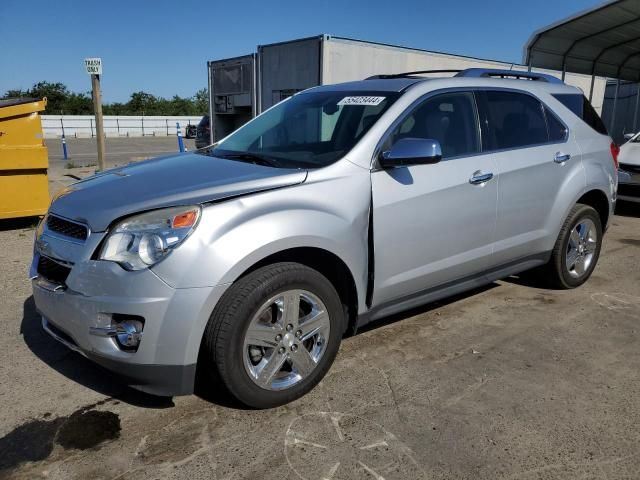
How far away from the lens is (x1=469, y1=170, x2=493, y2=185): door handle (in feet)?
12.2

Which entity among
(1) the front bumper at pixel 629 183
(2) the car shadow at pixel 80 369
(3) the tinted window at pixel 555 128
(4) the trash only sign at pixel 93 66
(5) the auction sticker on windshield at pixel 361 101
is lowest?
(2) the car shadow at pixel 80 369

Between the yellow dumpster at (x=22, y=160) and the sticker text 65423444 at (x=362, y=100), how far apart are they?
5.19 m

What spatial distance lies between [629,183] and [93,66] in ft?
30.4

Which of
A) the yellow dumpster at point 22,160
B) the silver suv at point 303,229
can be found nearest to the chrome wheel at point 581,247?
the silver suv at point 303,229

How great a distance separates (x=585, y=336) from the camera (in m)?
4.01

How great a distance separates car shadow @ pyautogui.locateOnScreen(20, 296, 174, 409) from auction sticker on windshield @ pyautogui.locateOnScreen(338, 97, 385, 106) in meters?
2.21

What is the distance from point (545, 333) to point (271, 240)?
2429 millimetres

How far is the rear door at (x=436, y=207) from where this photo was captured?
330 cm

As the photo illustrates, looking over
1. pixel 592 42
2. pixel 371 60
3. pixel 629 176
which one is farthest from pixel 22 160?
pixel 592 42

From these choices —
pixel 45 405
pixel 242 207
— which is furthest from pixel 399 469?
pixel 45 405

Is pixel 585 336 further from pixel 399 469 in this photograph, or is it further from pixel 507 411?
pixel 399 469

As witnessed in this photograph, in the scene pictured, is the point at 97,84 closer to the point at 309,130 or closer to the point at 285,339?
the point at 309,130

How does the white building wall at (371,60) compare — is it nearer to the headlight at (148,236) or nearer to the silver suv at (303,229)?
the silver suv at (303,229)

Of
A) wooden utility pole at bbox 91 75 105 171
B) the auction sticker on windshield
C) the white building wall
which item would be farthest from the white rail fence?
the auction sticker on windshield
